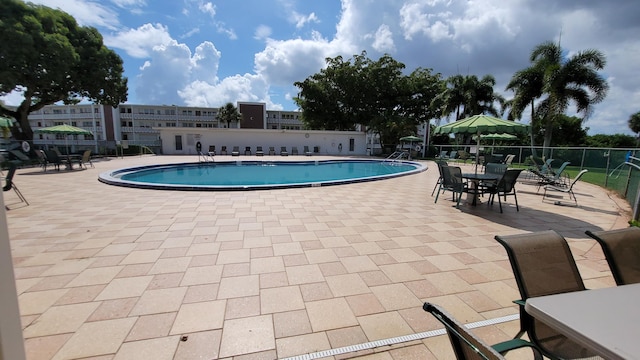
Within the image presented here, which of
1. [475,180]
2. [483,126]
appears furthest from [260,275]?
[483,126]

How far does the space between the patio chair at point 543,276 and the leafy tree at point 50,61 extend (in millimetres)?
21019

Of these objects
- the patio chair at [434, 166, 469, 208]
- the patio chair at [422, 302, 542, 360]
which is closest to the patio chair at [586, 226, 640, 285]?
the patio chair at [422, 302, 542, 360]

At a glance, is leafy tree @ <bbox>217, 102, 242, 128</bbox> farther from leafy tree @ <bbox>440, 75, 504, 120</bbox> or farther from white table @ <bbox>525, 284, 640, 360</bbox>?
white table @ <bbox>525, 284, 640, 360</bbox>

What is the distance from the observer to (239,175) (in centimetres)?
1262

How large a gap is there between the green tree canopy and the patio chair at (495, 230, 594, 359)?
77.4 ft

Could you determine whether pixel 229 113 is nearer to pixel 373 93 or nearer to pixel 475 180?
pixel 373 93

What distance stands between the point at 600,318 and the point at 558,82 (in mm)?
18969

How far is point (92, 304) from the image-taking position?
2186 mm

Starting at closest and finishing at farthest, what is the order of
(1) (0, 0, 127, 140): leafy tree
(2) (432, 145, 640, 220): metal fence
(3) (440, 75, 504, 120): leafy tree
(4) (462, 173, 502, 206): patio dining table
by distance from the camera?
(4) (462, 173, 502, 206): patio dining table
(2) (432, 145, 640, 220): metal fence
(1) (0, 0, 127, 140): leafy tree
(3) (440, 75, 504, 120): leafy tree

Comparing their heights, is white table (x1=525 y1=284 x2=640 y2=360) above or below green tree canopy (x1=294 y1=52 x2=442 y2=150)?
below

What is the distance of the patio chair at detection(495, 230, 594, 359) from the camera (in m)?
1.31

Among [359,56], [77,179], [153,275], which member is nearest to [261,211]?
[153,275]

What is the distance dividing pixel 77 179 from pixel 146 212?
618 centimetres

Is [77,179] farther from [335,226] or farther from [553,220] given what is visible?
[553,220]
